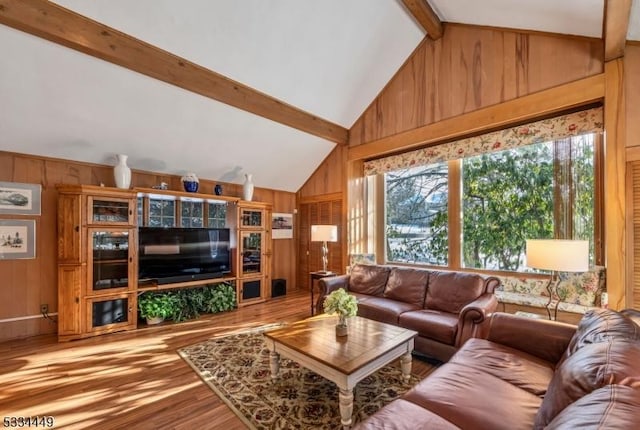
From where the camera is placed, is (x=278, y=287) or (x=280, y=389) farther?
(x=278, y=287)

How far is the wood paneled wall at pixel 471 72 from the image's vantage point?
3.03 meters

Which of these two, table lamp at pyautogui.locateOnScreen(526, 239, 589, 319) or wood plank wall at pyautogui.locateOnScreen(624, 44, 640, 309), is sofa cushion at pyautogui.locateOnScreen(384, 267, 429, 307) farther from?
wood plank wall at pyautogui.locateOnScreen(624, 44, 640, 309)

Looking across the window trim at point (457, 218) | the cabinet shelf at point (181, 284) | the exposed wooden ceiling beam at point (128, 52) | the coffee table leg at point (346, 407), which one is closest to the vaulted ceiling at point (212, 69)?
the exposed wooden ceiling beam at point (128, 52)

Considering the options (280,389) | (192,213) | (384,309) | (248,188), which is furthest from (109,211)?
(384,309)

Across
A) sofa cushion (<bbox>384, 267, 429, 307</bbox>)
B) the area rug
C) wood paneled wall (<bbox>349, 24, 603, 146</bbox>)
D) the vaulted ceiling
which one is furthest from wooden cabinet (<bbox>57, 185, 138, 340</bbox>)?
wood paneled wall (<bbox>349, 24, 603, 146</bbox>)

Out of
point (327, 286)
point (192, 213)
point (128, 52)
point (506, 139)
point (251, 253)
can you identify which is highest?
point (128, 52)

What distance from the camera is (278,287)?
5.57 m

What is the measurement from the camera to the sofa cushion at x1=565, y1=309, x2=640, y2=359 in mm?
1375

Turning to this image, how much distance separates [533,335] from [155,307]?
4.24 meters

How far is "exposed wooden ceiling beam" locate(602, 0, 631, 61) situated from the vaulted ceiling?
128mm

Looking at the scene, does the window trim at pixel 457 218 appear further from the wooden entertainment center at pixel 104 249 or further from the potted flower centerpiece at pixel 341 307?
the wooden entertainment center at pixel 104 249

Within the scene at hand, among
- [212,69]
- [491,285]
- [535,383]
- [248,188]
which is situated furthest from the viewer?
[248,188]

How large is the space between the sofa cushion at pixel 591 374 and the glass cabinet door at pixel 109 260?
4.40 metres

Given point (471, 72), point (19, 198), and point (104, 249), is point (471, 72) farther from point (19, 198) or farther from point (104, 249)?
point (19, 198)
